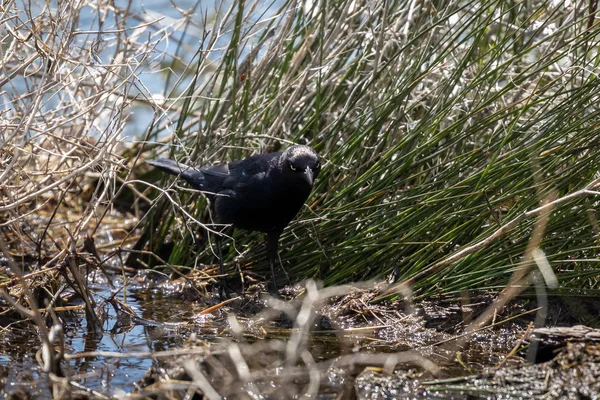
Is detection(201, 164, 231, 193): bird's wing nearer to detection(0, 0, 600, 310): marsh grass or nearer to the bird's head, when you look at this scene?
detection(0, 0, 600, 310): marsh grass

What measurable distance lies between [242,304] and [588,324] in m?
1.74

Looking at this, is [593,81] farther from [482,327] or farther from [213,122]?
[213,122]

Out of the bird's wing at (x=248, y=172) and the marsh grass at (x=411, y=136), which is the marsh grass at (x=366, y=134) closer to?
the marsh grass at (x=411, y=136)

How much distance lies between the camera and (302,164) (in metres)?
4.05

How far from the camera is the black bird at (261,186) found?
412cm

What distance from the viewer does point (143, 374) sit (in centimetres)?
309

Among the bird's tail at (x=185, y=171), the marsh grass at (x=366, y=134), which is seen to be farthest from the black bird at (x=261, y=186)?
the marsh grass at (x=366, y=134)

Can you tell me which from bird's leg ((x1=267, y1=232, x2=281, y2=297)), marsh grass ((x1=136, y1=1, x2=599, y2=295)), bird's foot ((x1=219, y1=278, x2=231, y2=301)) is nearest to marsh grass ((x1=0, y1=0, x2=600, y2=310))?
marsh grass ((x1=136, y1=1, x2=599, y2=295))

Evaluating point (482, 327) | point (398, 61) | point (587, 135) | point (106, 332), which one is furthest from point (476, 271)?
point (106, 332)

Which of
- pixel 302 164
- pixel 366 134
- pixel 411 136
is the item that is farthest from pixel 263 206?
pixel 411 136

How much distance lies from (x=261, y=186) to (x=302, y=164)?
0.39 metres

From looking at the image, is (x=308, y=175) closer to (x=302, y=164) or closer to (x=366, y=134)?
(x=302, y=164)

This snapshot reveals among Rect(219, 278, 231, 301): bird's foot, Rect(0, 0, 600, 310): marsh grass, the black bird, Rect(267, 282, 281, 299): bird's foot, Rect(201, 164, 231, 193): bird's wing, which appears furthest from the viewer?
Rect(201, 164, 231, 193): bird's wing

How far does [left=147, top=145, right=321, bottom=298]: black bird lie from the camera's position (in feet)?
13.5
